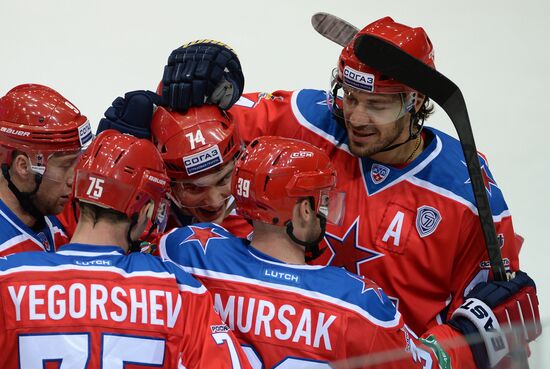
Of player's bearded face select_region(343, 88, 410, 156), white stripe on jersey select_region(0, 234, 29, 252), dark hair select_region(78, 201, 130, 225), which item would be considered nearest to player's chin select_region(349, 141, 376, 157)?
player's bearded face select_region(343, 88, 410, 156)

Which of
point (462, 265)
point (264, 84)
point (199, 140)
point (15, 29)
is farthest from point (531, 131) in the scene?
point (15, 29)

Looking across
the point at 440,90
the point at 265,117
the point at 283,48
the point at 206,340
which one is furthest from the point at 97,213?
the point at 283,48

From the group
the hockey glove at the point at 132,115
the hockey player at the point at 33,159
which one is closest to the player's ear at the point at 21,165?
the hockey player at the point at 33,159

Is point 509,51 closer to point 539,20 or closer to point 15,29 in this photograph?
point 539,20

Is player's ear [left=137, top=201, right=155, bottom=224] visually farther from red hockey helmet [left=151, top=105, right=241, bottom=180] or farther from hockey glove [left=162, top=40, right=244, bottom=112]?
hockey glove [left=162, top=40, right=244, bottom=112]

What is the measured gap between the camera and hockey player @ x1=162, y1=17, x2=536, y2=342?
2.98 m

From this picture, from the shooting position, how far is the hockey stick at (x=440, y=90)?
283 cm

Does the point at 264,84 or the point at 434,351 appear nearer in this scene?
the point at 434,351

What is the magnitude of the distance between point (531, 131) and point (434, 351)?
2076 mm

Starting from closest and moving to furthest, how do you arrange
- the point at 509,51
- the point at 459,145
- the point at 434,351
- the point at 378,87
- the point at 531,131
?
the point at 434,351 < the point at 378,87 < the point at 459,145 < the point at 531,131 < the point at 509,51

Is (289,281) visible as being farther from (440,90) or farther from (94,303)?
(440,90)

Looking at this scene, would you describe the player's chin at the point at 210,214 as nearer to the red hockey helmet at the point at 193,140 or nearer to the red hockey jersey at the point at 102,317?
the red hockey helmet at the point at 193,140

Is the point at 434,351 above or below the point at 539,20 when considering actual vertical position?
below

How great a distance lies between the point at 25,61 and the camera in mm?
4707
